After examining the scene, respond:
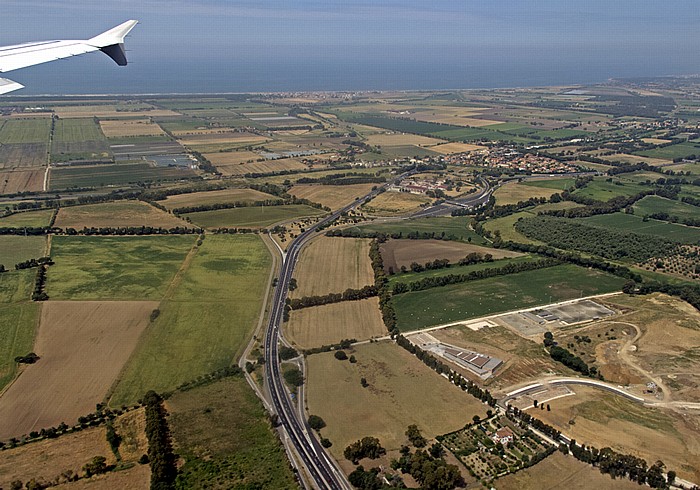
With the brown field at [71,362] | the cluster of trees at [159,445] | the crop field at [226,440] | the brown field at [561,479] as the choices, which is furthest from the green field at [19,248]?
the brown field at [561,479]

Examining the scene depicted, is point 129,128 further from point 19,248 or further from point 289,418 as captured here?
point 289,418

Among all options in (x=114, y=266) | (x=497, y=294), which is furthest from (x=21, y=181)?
(x=497, y=294)

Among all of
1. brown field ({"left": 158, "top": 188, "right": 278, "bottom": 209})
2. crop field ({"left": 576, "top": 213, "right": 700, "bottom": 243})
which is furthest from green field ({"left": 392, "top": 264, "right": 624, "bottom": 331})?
brown field ({"left": 158, "top": 188, "right": 278, "bottom": 209})

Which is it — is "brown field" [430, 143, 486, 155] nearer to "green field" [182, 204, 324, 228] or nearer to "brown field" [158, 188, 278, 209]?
"brown field" [158, 188, 278, 209]

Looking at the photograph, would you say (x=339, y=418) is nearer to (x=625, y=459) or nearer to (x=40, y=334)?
(x=625, y=459)

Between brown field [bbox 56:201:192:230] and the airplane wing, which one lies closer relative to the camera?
the airplane wing

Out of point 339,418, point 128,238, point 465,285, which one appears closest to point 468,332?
point 465,285
